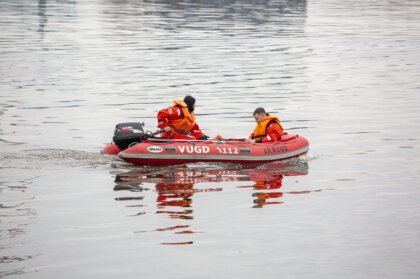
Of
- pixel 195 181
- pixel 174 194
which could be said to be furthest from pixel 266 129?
pixel 174 194

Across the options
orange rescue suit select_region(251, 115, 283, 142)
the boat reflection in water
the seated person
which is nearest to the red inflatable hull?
the boat reflection in water

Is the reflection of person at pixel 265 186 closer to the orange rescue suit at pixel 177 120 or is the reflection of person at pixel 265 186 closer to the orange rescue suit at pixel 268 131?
the orange rescue suit at pixel 268 131

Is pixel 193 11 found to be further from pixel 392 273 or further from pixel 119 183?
pixel 392 273

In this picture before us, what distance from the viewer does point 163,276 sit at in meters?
15.3

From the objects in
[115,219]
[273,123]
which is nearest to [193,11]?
[273,123]

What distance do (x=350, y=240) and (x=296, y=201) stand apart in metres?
3.08

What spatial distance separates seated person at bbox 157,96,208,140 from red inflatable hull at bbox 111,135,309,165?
59cm

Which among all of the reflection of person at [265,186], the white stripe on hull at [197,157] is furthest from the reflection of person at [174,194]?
the white stripe on hull at [197,157]

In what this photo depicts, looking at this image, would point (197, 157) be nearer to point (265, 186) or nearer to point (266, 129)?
point (266, 129)

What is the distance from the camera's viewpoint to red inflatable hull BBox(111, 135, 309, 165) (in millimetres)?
23328

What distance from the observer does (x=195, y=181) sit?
2225 centimetres

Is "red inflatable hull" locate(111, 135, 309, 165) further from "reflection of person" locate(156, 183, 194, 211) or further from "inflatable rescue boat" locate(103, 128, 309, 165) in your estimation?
"reflection of person" locate(156, 183, 194, 211)

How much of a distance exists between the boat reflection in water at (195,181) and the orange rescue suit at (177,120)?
42.8 inches

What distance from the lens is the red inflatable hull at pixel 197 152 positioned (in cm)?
2333
